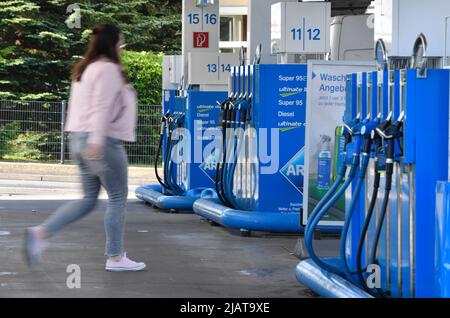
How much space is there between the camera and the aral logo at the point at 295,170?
37.3 ft

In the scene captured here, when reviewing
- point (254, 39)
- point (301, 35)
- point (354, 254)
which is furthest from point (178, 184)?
point (354, 254)

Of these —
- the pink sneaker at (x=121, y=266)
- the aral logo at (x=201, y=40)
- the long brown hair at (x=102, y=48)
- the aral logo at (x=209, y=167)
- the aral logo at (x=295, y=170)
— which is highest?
the aral logo at (x=201, y=40)

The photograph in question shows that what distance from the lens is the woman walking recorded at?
7.99 meters

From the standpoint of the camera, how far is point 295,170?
1138cm

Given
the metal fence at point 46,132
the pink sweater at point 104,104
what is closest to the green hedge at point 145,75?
the metal fence at point 46,132

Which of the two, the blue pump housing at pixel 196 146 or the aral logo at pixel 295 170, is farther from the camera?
the blue pump housing at pixel 196 146

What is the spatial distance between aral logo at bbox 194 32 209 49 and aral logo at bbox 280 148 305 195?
461 centimetres

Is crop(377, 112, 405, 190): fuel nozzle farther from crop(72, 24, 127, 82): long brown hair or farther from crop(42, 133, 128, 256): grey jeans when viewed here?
crop(72, 24, 127, 82): long brown hair

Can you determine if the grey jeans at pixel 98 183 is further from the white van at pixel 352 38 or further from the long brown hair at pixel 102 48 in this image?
the white van at pixel 352 38

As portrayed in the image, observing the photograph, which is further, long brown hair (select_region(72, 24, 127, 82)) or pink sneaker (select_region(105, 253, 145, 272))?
pink sneaker (select_region(105, 253, 145, 272))

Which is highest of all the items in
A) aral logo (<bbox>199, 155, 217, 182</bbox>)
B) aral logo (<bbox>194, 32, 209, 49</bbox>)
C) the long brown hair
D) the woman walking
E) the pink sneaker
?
aral logo (<bbox>194, 32, 209, 49</bbox>)

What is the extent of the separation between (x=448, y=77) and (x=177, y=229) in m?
6.05

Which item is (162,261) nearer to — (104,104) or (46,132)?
(104,104)

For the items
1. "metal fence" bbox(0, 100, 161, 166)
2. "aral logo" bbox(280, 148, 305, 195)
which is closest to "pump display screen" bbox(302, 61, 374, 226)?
"aral logo" bbox(280, 148, 305, 195)
